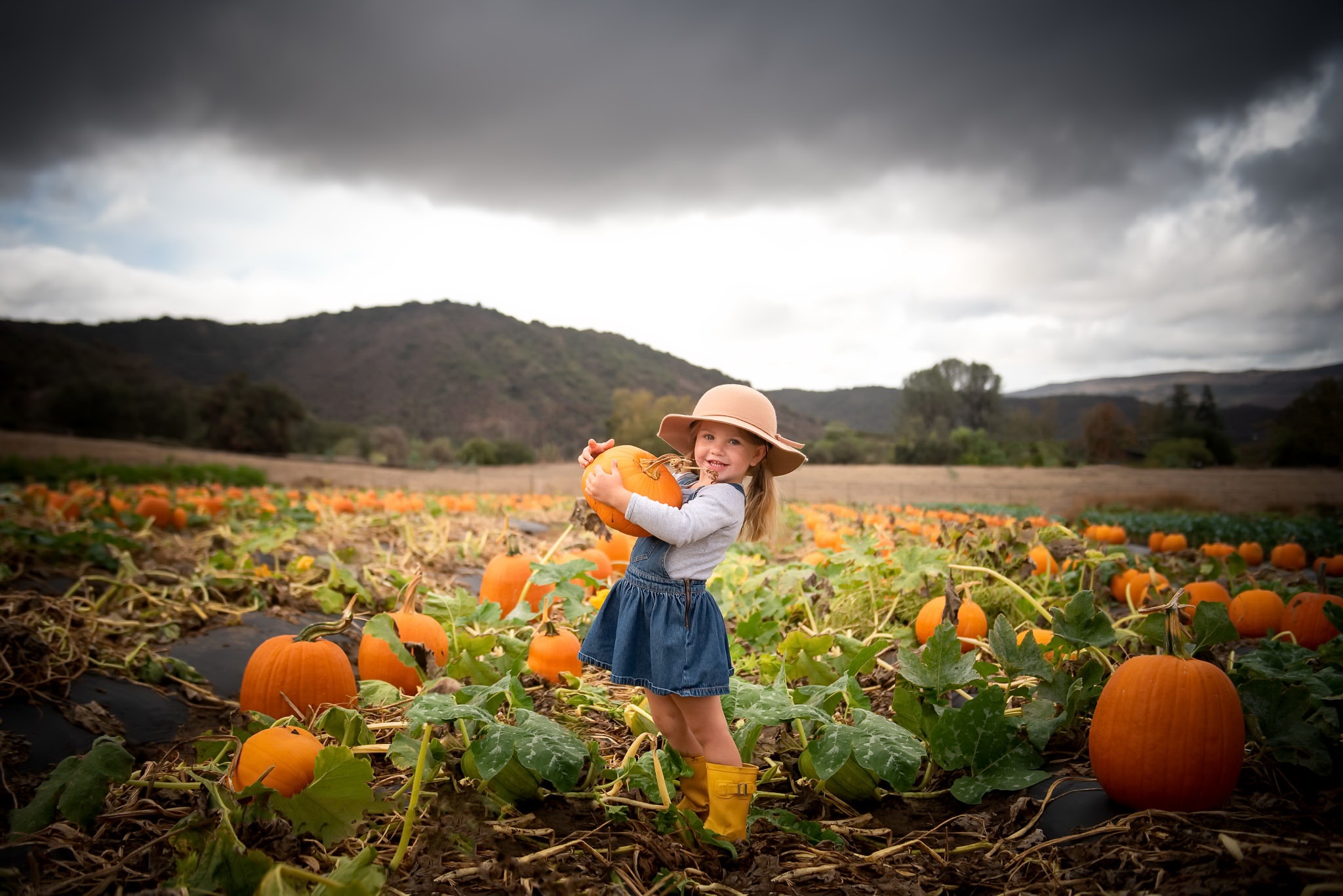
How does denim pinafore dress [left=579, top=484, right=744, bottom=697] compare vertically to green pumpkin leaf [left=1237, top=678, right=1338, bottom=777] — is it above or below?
above

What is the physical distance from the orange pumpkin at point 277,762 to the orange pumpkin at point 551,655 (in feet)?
3.25

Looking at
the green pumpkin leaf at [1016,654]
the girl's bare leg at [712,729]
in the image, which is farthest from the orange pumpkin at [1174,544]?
the girl's bare leg at [712,729]

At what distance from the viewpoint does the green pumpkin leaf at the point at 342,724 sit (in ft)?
6.86

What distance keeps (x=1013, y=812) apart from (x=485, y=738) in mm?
1529

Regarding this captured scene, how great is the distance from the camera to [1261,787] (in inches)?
80.7

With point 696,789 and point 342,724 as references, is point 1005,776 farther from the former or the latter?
point 342,724

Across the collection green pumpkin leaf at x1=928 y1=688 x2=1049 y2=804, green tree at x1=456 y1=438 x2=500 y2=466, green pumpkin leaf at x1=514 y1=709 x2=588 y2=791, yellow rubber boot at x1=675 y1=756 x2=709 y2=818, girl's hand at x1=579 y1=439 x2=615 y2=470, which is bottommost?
yellow rubber boot at x1=675 y1=756 x2=709 y2=818

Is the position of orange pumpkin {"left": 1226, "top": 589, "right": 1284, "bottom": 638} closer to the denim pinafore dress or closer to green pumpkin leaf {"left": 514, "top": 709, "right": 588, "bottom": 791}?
the denim pinafore dress

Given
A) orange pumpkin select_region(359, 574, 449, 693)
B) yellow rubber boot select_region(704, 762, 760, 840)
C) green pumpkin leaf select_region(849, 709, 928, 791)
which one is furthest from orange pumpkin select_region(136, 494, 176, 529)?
green pumpkin leaf select_region(849, 709, 928, 791)

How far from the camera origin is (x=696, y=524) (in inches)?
79.4

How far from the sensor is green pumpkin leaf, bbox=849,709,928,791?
1969 mm

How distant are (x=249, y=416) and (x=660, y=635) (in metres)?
31.9

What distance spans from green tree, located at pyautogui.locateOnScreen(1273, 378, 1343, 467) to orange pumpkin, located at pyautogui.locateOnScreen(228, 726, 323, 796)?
15635 mm

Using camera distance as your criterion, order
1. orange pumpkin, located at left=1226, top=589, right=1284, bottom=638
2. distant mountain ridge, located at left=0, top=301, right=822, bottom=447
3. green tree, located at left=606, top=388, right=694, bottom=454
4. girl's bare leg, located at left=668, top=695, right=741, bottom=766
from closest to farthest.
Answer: girl's bare leg, located at left=668, top=695, right=741, bottom=766 → orange pumpkin, located at left=1226, top=589, right=1284, bottom=638 → green tree, located at left=606, top=388, right=694, bottom=454 → distant mountain ridge, located at left=0, top=301, right=822, bottom=447
